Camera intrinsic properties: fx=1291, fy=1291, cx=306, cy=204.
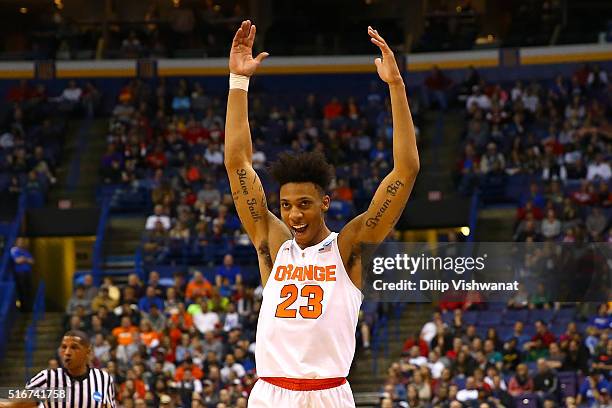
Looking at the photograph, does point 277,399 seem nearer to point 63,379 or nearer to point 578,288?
point 63,379

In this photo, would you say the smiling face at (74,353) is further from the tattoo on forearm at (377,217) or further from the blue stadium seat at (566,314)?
the blue stadium seat at (566,314)

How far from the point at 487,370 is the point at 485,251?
3.11 meters

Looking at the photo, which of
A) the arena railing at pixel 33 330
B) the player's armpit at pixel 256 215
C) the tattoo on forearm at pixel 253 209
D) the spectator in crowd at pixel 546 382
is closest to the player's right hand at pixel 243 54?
the player's armpit at pixel 256 215

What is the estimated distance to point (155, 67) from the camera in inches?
1120

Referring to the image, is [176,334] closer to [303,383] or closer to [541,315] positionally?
[541,315]

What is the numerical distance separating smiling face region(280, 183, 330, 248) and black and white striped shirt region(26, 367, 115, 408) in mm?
3283

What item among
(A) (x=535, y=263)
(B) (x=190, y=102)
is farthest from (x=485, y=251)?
(B) (x=190, y=102)

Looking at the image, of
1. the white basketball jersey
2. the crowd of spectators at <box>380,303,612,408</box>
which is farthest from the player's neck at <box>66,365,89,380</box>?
the crowd of spectators at <box>380,303,612,408</box>

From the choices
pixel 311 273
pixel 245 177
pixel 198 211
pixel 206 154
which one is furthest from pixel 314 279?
pixel 206 154

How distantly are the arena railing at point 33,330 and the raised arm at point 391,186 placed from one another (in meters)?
14.4

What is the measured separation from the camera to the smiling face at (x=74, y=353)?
8367 mm

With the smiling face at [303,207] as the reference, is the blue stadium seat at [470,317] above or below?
below

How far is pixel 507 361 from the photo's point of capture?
17.2m

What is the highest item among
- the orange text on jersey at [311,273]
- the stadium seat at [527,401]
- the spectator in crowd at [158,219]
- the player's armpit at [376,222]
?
the spectator in crowd at [158,219]
